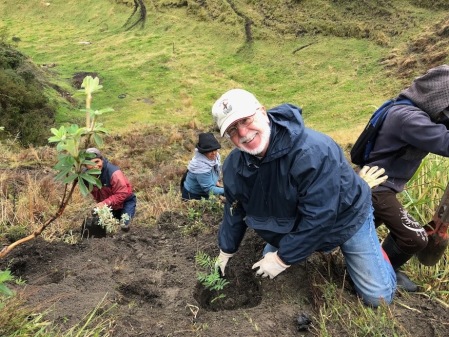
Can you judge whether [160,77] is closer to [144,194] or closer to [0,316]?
[144,194]

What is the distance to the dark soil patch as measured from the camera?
3023 mm

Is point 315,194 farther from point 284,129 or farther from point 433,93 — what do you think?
point 433,93

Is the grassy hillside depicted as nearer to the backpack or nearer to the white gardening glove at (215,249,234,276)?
the backpack

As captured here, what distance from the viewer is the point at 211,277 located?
11.1 ft

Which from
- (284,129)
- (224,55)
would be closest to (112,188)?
(284,129)

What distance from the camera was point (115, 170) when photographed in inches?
216

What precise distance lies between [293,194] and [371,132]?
1.01 metres

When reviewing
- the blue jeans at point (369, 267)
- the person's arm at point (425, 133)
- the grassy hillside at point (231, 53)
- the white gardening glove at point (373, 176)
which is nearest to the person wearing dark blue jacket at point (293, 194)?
the blue jeans at point (369, 267)

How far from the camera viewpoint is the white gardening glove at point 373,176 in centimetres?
339

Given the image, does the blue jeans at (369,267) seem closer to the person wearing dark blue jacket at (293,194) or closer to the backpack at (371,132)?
the person wearing dark blue jacket at (293,194)

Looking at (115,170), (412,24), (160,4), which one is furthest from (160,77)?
(115,170)

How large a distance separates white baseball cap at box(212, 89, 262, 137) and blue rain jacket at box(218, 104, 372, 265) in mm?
201

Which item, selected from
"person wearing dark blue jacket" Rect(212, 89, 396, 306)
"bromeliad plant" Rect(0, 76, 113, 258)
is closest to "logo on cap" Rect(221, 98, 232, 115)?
"person wearing dark blue jacket" Rect(212, 89, 396, 306)

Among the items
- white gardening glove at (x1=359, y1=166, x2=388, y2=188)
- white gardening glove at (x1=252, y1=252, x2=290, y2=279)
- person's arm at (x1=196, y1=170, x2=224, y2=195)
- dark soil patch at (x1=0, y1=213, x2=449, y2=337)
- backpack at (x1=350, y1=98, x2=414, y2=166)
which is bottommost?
person's arm at (x1=196, y1=170, x2=224, y2=195)
